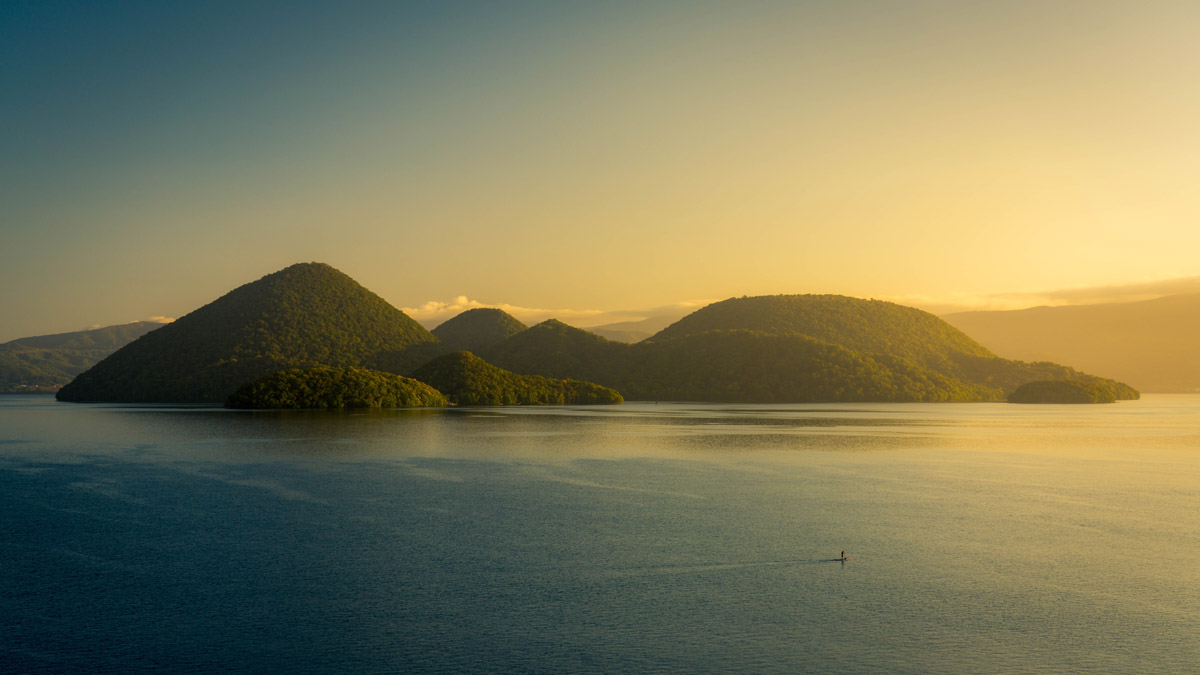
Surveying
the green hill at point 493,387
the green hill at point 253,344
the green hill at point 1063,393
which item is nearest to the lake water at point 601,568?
the green hill at point 493,387

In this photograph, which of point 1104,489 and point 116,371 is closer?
point 1104,489

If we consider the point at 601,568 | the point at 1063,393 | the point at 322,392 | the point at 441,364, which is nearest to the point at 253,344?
the point at 441,364

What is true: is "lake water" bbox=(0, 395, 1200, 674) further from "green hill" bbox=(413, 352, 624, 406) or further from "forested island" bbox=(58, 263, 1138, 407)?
"forested island" bbox=(58, 263, 1138, 407)

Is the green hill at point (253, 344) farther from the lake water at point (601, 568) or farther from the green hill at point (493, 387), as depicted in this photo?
the lake water at point (601, 568)

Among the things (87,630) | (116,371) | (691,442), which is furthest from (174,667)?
(116,371)

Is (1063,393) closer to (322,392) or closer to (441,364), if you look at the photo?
(441,364)

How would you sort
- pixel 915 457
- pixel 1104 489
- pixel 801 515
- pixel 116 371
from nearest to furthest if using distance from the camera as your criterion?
pixel 801 515 → pixel 1104 489 → pixel 915 457 → pixel 116 371

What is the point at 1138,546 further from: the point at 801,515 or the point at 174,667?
the point at 174,667

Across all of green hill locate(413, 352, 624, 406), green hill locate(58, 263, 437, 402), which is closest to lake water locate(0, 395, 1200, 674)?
green hill locate(413, 352, 624, 406)

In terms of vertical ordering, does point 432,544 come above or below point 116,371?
below
